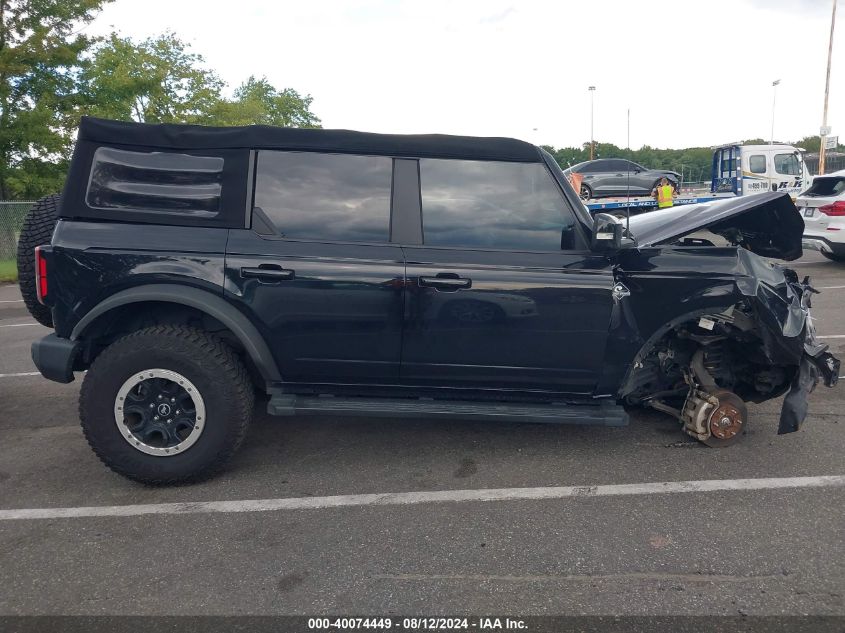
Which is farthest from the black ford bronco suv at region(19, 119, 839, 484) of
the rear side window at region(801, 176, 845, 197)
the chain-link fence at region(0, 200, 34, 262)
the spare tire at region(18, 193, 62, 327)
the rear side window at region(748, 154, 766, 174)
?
the rear side window at region(748, 154, 766, 174)

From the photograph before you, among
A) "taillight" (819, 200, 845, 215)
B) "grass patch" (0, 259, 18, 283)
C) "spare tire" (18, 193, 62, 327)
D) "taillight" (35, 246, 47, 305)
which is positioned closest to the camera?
"taillight" (35, 246, 47, 305)

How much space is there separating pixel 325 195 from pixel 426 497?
177cm

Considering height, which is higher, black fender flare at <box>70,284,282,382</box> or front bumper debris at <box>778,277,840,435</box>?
black fender flare at <box>70,284,282,382</box>

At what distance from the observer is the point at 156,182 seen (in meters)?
3.38

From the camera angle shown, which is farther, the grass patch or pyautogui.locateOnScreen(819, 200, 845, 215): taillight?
the grass patch

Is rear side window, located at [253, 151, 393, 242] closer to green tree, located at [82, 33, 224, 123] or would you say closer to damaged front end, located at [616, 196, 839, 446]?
damaged front end, located at [616, 196, 839, 446]

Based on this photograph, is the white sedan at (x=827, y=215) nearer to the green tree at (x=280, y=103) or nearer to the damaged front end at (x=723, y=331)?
the damaged front end at (x=723, y=331)

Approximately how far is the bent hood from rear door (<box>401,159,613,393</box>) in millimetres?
580

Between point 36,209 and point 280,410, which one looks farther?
point 36,209

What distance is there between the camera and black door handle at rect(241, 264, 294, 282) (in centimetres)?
328

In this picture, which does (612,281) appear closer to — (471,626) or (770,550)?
(770,550)

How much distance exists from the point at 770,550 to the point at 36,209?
4616 millimetres

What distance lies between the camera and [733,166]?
60.1ft

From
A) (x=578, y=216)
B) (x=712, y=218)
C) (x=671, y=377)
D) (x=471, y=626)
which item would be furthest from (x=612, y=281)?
(x=471, y=626)
